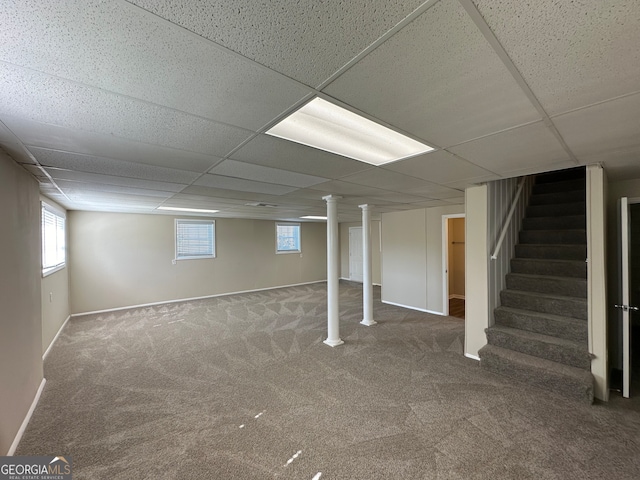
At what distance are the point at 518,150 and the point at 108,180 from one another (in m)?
3.96

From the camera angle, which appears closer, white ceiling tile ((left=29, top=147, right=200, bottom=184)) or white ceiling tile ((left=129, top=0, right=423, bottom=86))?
white ceiling tile ((left=129, top=0, right=423, bottom=86))

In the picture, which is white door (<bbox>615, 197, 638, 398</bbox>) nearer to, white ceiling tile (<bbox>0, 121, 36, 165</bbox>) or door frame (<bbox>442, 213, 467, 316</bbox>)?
door frame (<bbox>442, 213, 467, 316</bbox>)

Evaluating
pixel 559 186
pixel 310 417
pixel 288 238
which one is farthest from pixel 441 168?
pixel 288 238

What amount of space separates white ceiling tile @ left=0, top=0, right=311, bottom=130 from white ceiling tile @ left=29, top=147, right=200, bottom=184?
4.38 feet

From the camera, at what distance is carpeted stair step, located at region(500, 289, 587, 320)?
3004 mm

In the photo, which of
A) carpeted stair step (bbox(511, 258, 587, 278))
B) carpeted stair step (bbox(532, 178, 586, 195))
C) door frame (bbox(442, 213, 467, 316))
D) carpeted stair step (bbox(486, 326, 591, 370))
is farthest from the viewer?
door frame (bbox(442, 213, 467, 316))

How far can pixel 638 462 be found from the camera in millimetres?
1802

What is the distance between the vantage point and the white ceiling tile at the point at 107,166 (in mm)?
2080

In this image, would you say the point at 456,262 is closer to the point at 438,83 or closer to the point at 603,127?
the point at 603,127

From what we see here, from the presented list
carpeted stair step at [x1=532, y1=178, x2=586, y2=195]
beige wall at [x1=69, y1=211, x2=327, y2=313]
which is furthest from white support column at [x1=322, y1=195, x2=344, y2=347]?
beige wall at [x1=69, y1=211, x2=327, y2=313]

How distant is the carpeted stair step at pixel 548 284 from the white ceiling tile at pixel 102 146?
402 cm

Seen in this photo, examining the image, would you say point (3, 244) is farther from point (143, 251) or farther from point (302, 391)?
point (143, 251)

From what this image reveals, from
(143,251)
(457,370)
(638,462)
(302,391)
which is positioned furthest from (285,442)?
(143,251)

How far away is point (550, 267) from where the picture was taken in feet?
11.5
